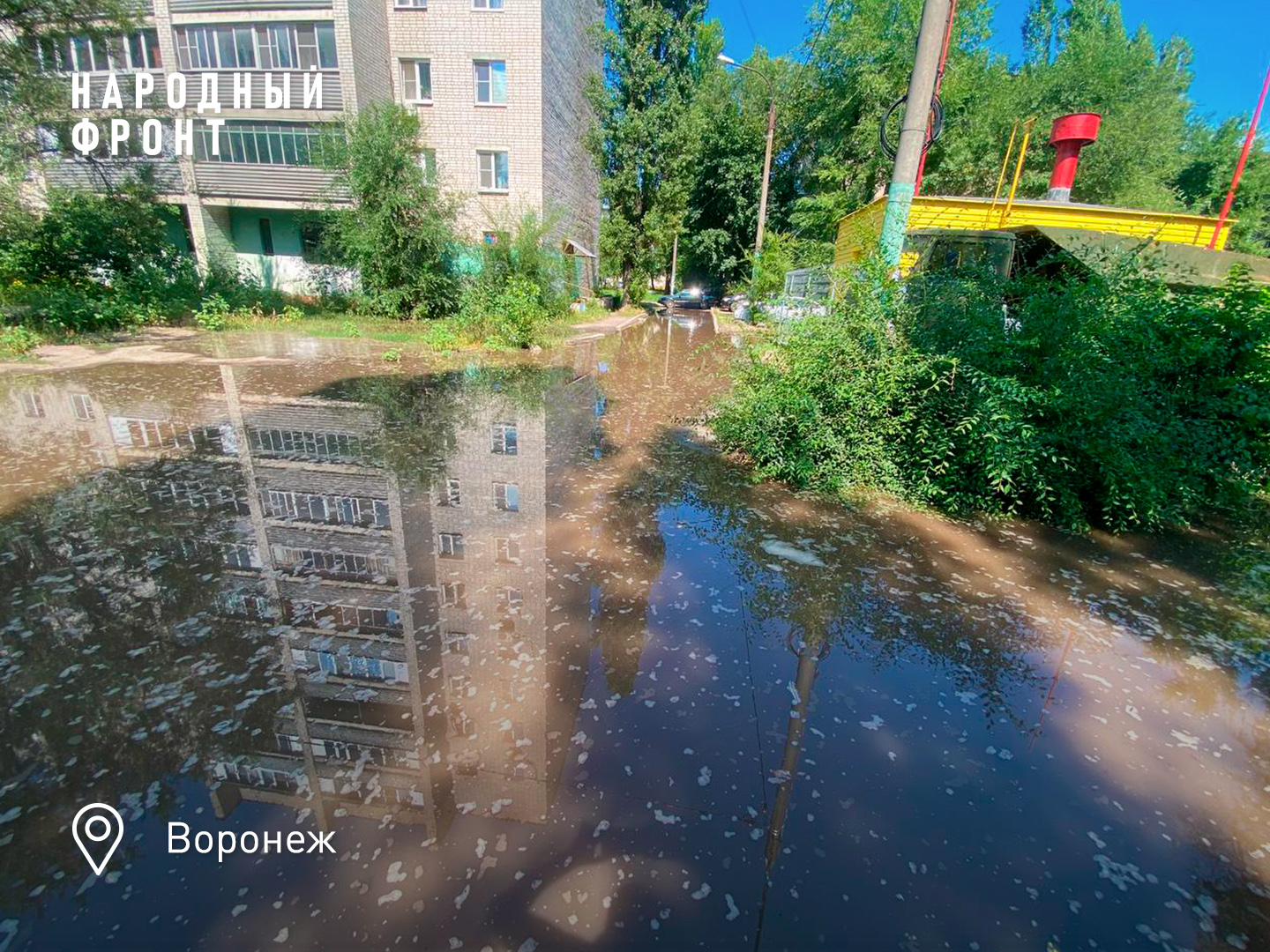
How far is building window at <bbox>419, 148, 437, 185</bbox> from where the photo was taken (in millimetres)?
16594

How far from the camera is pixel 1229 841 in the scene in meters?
2.07

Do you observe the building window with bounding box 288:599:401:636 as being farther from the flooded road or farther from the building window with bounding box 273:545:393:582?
the building window with bounding box 273:545:393:582

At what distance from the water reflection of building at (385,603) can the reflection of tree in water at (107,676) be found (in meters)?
0.15

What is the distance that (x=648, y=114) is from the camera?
27125mm

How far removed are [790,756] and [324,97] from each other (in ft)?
82.9

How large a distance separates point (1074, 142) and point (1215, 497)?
10.4 metres

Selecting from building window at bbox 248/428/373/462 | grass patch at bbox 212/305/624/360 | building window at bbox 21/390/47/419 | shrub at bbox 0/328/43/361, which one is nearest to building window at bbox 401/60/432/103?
grass patch at bbox 212/305/624/360

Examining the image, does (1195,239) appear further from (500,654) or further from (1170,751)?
(500,654)

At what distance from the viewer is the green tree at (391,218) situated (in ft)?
51.5

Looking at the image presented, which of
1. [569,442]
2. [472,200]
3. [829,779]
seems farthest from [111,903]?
[472,200]

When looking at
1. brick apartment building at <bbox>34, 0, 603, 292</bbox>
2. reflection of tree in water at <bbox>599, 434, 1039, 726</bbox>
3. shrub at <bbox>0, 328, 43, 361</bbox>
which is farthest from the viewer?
brick apartment building at <bbox>34, 0, 603, 292</bbox>

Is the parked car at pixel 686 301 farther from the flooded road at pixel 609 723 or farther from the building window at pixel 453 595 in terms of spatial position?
the building window at pixel 453 595

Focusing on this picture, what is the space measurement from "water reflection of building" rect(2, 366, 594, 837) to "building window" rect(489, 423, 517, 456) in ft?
0.18

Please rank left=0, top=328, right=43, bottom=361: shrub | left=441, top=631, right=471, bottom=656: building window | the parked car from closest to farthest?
left=441, top=631, right=471, bottom=656: building window, left=0, top=328, right=43, bottom=361: shrub, the parked car
